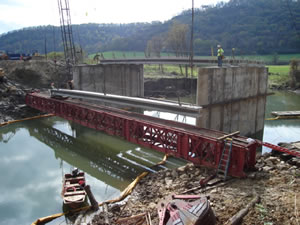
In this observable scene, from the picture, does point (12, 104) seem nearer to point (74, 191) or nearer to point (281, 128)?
point (74, 191)

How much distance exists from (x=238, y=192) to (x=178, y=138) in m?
4.02

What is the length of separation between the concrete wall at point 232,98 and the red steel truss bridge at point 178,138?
2482 mm

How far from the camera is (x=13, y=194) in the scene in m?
13.4

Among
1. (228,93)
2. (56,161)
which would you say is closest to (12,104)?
(56,161)

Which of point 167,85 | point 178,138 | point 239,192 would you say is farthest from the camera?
point 167,85

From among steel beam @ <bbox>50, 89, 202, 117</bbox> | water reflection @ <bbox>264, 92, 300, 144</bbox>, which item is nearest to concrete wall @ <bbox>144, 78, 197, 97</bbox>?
water reflection @ <bbox>264, 92, 300, 144</bbox>

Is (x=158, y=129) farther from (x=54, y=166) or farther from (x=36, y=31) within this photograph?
(x=36, y=31)

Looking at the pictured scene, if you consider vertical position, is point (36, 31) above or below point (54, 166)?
above

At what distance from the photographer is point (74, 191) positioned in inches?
452

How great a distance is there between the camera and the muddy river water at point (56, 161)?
12.5m

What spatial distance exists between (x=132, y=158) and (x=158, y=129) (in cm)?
451

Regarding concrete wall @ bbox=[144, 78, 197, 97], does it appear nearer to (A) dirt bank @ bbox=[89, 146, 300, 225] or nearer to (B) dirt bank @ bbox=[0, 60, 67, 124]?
(B) dirt bank @ bbox=[0, 60, 67, 124]

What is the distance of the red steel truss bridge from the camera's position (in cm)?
1102

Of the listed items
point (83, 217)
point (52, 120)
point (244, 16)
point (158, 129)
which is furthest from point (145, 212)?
point (244, 16)
